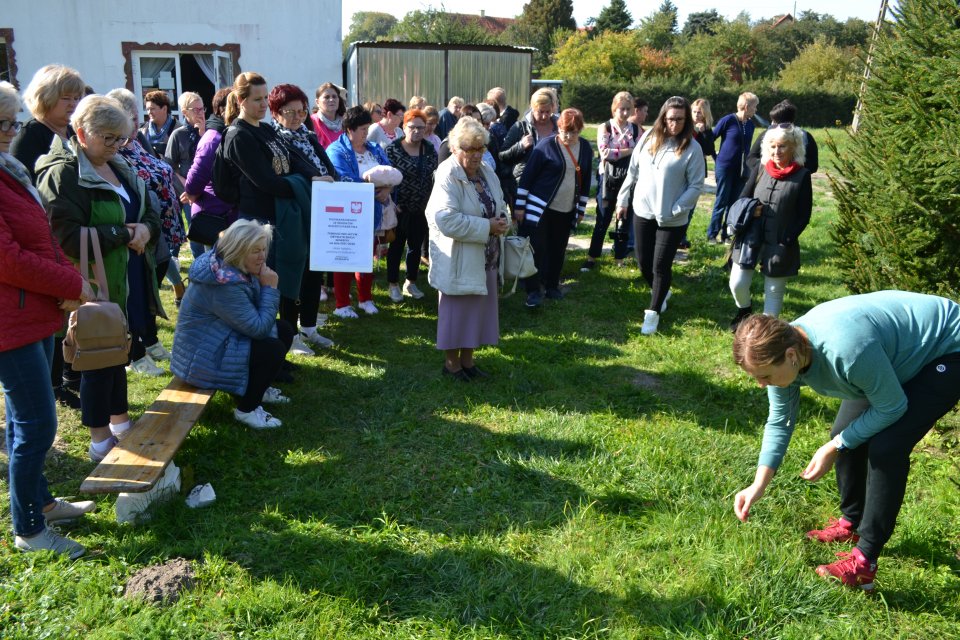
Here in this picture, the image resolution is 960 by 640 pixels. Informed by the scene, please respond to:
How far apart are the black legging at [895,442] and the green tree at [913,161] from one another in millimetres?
2092

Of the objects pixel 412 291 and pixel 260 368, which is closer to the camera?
pixel 260 368

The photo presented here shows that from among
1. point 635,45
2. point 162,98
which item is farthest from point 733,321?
point 635,45

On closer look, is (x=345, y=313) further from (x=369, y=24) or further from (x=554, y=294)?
(x=369, y=24)

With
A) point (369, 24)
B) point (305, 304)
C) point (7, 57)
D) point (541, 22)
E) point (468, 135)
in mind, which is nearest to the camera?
point (468, 135)

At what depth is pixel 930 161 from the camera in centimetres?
464

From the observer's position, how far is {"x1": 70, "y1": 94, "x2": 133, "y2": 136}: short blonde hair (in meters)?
3.67

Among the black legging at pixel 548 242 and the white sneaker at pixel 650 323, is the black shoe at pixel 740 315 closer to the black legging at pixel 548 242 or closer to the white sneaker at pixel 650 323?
the white sneaker at pixel 650 323

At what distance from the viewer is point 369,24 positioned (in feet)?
315

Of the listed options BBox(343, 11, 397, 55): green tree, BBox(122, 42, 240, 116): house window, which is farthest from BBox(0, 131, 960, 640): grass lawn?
BBox(343, 11, 397, 55): green tree

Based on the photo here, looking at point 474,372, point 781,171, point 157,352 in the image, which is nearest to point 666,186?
point 781,171

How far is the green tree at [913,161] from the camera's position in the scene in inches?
183

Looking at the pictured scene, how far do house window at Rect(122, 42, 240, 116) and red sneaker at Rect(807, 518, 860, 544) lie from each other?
1259cm

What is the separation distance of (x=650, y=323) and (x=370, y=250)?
8.71 ft

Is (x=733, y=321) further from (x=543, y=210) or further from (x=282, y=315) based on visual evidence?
(x=282, y=315)
